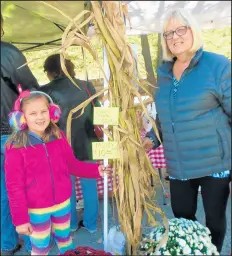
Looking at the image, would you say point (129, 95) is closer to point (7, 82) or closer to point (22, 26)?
point (7, 82)

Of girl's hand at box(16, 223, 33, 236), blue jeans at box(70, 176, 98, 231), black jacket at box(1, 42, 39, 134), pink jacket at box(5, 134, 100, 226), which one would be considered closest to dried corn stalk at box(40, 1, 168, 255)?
pink jacket at box(5, 134, 100, 226)

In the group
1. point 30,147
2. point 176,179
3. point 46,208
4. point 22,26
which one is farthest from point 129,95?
point 22,26

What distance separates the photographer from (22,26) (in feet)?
13.4

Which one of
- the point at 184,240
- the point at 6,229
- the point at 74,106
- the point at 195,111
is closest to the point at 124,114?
the point at 195,111

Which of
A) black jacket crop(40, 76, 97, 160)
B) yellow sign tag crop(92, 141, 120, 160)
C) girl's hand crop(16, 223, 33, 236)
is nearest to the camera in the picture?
yellow sign tag crop(92, 141, 120, 160)

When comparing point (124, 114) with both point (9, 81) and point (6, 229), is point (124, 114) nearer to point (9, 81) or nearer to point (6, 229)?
point (9, 81)

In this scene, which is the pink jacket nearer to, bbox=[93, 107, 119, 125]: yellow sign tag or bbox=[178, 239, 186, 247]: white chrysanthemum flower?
bbox=[93, 107, 119, 125]: yellow sign tag

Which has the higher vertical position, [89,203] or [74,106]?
[74,106]

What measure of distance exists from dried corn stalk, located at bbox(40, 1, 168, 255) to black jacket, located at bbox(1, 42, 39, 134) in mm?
762

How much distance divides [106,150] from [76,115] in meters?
1.18

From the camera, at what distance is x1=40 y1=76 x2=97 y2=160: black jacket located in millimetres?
2264

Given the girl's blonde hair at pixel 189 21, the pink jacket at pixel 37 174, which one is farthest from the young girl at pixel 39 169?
the girl's blonde hair at pixel 189 21

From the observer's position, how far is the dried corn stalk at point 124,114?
106cm

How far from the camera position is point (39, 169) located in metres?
1.56
